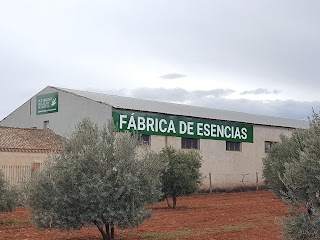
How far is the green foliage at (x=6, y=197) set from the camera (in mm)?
21644

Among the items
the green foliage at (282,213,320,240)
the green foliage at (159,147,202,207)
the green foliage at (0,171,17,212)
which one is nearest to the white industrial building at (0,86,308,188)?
the green foliage at (159,147,202,207)

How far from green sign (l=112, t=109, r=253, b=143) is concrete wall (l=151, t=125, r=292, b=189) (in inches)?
22.0

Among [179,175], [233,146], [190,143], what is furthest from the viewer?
[233,146]

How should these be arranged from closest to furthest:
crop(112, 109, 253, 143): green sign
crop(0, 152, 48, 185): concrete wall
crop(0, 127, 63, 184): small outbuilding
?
1. crop(0, 152, 48, 185): concrete wall
2. crop(0, 127, 63, 184): small outbuilding
3. crop(112, 109, 253, 143): green sign

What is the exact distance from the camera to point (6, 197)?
2181 cm

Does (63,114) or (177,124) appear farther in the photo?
(177,124)

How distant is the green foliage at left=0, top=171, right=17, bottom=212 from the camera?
852 inches

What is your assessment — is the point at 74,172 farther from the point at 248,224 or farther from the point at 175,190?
the point at 175,190

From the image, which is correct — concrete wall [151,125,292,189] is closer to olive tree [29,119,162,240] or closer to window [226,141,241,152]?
window [226,141,241,152]

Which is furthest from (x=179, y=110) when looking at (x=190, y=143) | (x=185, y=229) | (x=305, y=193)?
(x=305, y=193)

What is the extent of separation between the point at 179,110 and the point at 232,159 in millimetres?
6635

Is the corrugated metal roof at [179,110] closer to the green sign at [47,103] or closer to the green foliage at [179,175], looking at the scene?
the green sign at [47,103]

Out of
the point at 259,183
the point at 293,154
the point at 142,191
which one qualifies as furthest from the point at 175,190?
the point at 259,183

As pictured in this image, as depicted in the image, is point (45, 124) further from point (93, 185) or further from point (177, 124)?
point (93, 185)
